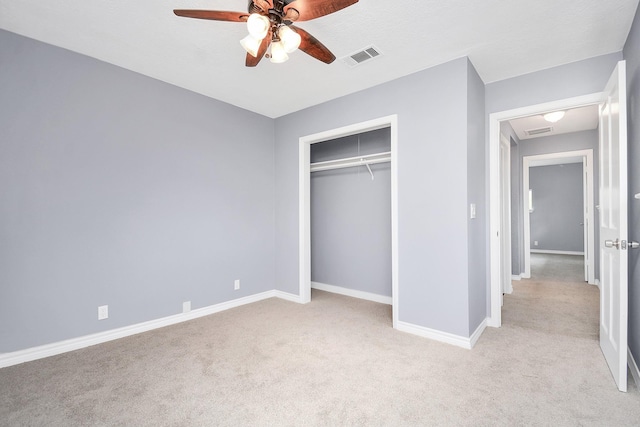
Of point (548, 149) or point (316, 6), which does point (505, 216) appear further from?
point (316, 6)

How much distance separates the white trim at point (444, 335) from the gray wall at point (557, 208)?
7.75 meters

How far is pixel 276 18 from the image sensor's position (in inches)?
72.4

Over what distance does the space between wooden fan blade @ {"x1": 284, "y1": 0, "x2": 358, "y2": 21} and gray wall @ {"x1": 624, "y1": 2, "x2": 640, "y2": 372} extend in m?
2.17

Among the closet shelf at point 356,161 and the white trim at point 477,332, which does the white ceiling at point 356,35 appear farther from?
the white trim at point 477,332

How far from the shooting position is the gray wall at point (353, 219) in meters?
4.18

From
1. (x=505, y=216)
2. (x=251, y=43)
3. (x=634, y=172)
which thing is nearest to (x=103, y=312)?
(x=251, y=43)

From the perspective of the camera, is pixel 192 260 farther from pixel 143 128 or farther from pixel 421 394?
pixel 421 394

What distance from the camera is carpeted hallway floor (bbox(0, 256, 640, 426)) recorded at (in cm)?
178

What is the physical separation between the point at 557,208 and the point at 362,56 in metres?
9.15

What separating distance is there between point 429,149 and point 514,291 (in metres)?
3.20

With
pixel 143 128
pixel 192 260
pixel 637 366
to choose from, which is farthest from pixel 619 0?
pixel 192 260

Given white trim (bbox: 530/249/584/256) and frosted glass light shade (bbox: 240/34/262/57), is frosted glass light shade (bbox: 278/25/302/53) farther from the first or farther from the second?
white trim (bbox: 530/249/584/256)

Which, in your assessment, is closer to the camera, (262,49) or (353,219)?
(262,49)

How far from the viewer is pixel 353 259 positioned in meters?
4.50
